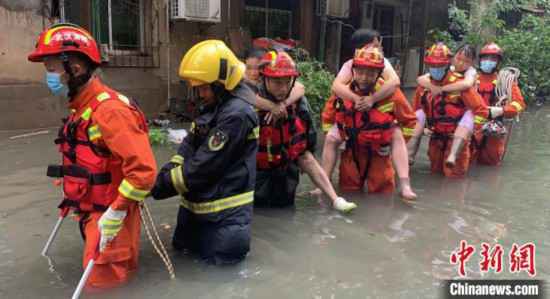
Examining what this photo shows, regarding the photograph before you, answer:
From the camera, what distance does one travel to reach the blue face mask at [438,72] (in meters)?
6.14

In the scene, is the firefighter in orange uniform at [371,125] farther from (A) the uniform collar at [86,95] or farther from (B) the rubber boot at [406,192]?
(A) the uniform collar at [86,95]

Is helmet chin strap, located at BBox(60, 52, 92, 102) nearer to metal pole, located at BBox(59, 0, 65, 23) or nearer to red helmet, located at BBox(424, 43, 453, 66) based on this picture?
red helmet, located at BBox(424, 43, 453, 66)

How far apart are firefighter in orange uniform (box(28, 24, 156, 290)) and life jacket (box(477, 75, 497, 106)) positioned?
5.48 metres

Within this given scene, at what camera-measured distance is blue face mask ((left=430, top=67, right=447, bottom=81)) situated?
→ 614 cm

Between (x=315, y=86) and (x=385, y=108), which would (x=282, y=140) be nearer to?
(x=385, y=108)

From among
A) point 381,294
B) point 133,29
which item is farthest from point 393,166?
point 133,29

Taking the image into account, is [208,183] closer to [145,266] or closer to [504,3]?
[145,266]

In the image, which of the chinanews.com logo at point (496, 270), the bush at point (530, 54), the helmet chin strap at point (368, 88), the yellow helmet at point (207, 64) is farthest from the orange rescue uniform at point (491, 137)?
the bush at point (530, 54)

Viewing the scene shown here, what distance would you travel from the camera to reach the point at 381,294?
328cm

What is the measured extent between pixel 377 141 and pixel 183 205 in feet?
7.56

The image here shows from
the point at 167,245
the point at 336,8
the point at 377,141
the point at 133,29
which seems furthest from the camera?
the point at 336,8

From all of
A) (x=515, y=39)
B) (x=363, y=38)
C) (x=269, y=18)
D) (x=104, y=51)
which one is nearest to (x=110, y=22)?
(x=104, y=51)

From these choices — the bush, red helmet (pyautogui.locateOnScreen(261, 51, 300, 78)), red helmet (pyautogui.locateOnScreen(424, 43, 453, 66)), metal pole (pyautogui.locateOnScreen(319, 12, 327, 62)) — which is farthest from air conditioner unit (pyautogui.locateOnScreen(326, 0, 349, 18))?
red helmet (pyautogui.locateOnScreen(261, 51, 300, 78))

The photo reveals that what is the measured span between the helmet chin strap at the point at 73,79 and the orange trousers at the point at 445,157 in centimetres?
469
